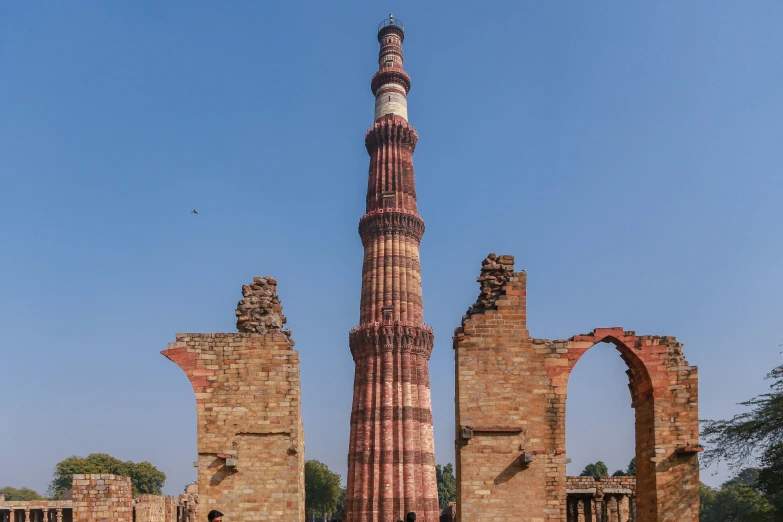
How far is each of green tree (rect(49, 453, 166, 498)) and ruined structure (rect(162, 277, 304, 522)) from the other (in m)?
46.3

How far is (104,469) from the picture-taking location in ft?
177

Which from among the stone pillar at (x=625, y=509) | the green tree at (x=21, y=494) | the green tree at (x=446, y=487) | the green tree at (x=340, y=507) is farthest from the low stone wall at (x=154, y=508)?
the green tree at (x=21, y=494)

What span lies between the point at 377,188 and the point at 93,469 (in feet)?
115

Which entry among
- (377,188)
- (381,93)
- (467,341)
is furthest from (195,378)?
(381,93)

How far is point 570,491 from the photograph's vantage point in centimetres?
1848

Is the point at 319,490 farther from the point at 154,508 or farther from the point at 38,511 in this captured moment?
the point at 154,508

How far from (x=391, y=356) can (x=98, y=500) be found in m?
14.3

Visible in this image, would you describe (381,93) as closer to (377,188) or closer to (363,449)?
(377,188)

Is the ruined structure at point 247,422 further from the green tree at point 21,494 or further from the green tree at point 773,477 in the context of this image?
the green tree at point 21,494

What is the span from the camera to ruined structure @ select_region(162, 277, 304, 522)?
11.6 meters

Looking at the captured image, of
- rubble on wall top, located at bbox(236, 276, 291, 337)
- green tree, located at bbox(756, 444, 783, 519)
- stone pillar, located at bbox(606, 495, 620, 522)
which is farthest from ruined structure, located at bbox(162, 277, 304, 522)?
stone pillar, located at bbox(606, 495, 620, 522)

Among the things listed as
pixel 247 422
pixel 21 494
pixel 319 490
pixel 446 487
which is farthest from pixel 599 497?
pixel 21 494

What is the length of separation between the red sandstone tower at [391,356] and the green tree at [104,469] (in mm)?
31762

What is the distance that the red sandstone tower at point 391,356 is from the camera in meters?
28.0
